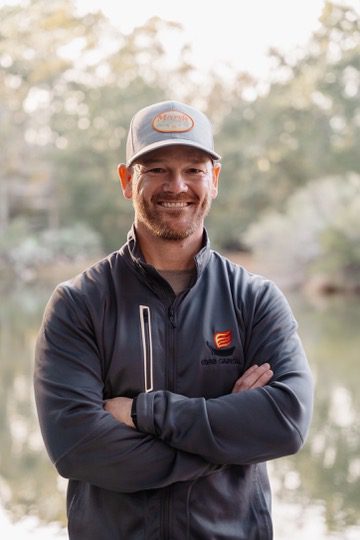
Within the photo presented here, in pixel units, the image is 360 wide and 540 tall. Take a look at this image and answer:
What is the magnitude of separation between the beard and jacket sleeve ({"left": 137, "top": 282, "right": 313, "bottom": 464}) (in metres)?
0.22

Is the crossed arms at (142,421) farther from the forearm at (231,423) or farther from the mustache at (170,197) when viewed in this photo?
the mustache at (170,197)

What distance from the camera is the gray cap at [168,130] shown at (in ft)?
5.36

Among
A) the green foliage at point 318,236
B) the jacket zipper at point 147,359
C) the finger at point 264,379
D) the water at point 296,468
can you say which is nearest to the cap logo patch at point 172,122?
the jacket zipper at point 147,359

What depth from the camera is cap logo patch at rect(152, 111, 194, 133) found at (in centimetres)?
164

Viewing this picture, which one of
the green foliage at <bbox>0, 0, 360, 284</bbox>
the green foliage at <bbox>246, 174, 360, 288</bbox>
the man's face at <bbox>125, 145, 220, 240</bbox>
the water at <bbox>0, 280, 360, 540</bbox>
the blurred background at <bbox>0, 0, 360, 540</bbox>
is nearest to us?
the man's face at <bbox>125, 145, 220, 240</bbox>

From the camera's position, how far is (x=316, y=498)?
4293mm

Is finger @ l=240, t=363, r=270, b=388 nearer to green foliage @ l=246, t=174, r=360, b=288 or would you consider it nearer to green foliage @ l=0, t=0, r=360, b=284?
green foliage @ l=0, t=0, r=360, b=284

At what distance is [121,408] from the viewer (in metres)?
1.60

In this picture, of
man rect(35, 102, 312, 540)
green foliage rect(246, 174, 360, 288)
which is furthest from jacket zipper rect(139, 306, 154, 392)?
green foliage rect(246, 174, 360, 288)

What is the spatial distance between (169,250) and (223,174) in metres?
14.6

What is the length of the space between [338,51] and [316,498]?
9.67ft

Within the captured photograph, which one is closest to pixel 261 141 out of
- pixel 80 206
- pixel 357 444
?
pixel 357 444

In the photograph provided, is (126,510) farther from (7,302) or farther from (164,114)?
(7,302)

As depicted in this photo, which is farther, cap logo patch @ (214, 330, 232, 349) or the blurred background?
the blurred background
